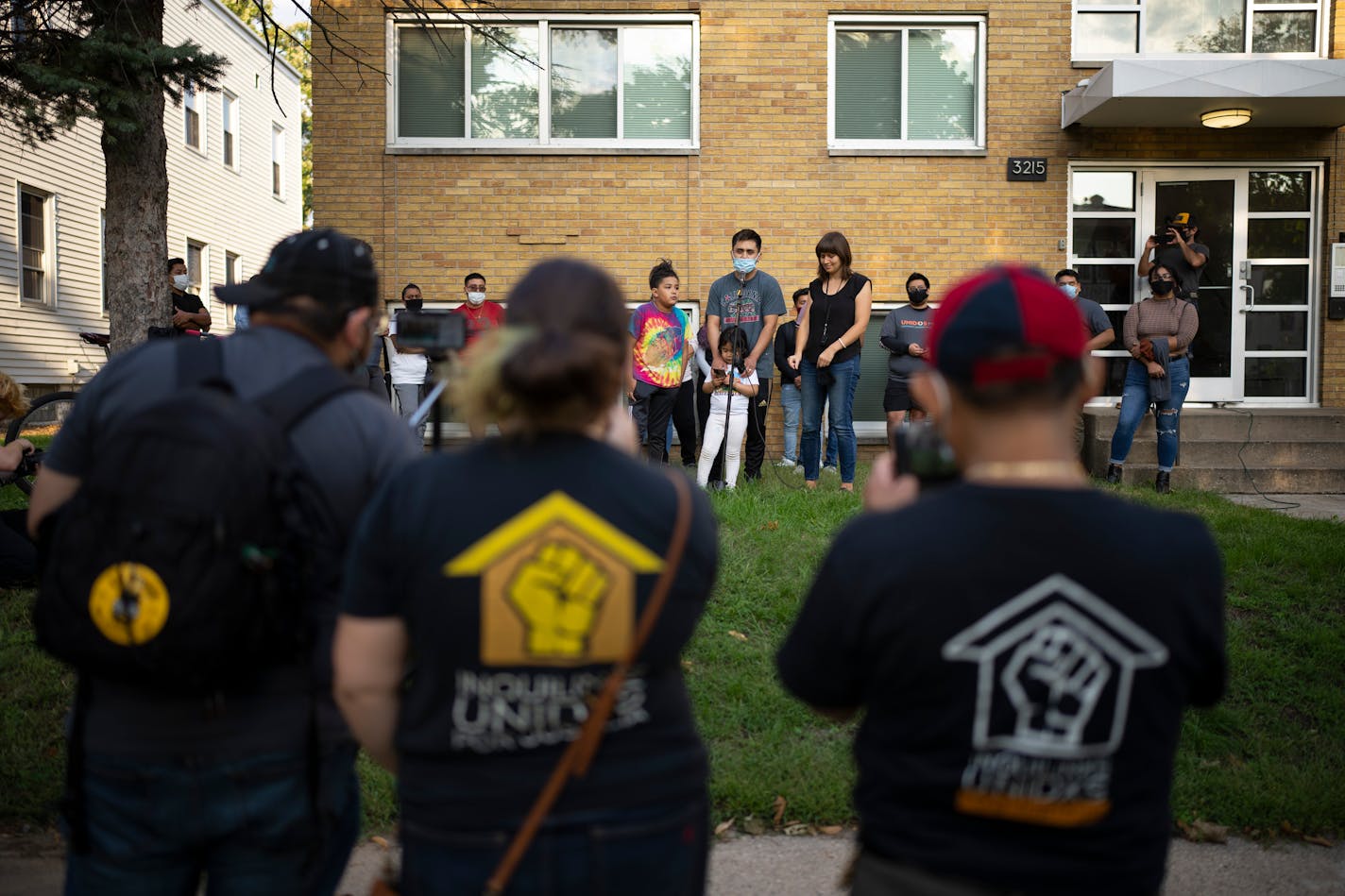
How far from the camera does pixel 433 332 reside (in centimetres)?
251

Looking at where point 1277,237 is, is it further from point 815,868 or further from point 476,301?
point 815,868

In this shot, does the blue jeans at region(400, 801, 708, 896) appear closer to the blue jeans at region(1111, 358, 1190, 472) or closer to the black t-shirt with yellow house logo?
the black t-shirt with yellow house logo

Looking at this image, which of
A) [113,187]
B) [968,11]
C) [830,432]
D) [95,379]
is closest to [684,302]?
[830,432]

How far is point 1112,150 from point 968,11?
2.28 meters

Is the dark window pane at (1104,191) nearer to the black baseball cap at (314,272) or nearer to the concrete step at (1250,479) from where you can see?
the concrete step at (1250,479)

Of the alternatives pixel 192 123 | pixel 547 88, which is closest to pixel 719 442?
pixel 547 88

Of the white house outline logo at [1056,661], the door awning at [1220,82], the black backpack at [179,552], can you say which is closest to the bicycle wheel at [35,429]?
the black backpack at [179,552]

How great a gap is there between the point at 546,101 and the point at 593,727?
40.3ft

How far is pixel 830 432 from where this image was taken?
35.3ft

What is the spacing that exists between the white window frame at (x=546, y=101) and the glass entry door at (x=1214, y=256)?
5.44 m

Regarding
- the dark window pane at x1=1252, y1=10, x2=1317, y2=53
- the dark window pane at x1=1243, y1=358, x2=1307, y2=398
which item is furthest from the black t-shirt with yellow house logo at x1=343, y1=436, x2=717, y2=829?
the dark window pane at x1=1252, y1=10, x2=1317, y2=53

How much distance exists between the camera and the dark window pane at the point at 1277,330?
1334 cm

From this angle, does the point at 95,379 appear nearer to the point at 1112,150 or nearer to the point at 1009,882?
the point at 1009,882

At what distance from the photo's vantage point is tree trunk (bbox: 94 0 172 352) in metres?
7.53
